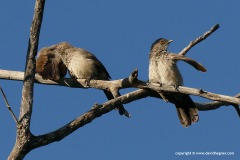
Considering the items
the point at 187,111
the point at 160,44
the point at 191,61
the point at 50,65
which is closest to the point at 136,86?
the point at 191,61

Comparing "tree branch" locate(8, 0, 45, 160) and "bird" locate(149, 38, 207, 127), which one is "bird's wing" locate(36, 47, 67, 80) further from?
"tree branch" locate(8, 0, 45, 160)

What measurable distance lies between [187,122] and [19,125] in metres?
3.05

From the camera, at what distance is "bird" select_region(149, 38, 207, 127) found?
8.51 m

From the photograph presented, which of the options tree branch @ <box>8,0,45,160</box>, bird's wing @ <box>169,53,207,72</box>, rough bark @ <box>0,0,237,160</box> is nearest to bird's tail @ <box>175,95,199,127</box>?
rough bark @ <box>0,0,237,160</box>

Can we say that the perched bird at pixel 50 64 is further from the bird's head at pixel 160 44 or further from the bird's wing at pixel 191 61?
the bird's wing at pixel 191 61

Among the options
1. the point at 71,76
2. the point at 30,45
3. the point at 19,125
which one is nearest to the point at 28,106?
the point at 19,125

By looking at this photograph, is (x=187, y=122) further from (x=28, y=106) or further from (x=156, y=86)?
(x=28, y=106)

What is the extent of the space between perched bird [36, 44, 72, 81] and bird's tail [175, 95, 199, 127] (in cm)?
212

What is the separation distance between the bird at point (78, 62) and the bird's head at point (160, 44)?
39.4 inches

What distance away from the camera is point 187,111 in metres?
8.59

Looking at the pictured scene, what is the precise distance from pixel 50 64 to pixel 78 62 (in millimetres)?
508

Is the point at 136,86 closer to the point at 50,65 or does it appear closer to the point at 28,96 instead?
the point at 28,96

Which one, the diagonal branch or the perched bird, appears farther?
the perched bird

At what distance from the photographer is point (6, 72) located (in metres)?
8.43
